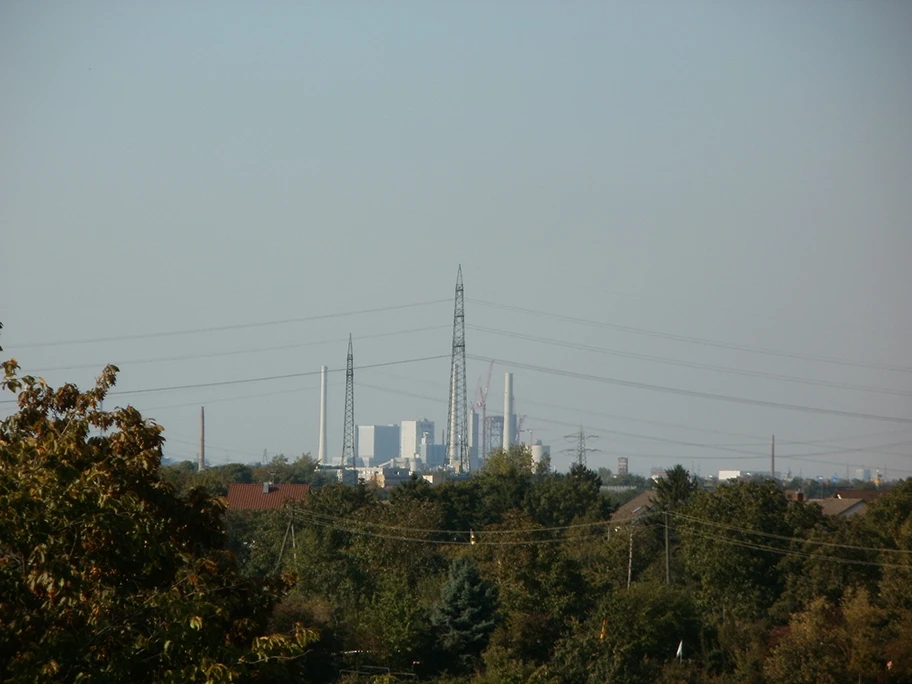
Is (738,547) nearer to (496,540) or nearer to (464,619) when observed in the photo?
(496,540)

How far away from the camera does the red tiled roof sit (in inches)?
2447

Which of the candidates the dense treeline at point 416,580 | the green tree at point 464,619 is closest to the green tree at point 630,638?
the dense treeline at point 416,580

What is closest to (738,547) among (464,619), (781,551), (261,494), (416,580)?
(781,551)

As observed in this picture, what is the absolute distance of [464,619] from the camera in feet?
101

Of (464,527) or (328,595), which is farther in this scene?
(464,527)

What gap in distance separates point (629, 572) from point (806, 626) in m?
11.6

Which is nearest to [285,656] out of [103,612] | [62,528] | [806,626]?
[103,612]

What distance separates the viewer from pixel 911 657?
27.4 m

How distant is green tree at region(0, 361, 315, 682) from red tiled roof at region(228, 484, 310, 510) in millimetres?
52825

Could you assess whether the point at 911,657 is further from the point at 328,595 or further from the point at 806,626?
the point at 328,595

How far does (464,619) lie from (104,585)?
2323 cm

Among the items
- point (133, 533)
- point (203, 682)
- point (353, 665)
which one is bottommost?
point (353, 665)

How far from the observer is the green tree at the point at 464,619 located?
1203 inches

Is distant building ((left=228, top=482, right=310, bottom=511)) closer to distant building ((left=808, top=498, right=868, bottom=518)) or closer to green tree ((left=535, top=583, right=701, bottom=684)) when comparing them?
distant building ((left=808, top=498, right=868, bottom=518))
